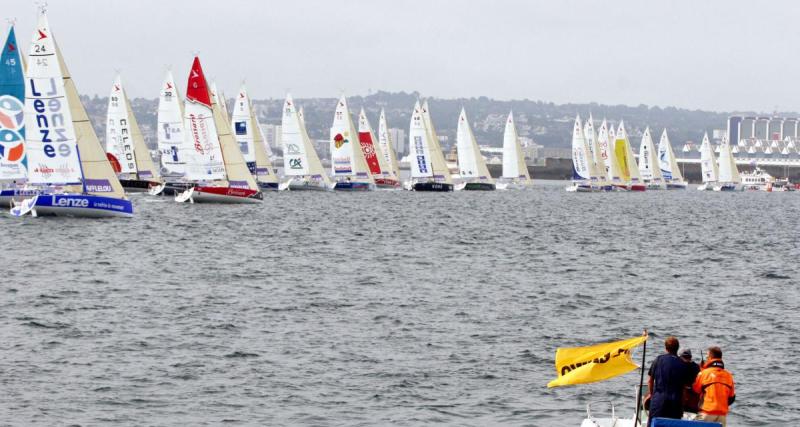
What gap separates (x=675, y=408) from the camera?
16062 mm

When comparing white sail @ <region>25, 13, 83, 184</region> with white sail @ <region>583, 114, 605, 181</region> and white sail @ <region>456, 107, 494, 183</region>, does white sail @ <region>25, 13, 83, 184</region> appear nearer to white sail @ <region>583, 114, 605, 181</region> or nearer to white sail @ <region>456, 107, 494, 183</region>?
white sail @ <region>456, 107, 494, 183</region>

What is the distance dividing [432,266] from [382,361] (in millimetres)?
18683

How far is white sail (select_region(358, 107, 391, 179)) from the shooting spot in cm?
10812

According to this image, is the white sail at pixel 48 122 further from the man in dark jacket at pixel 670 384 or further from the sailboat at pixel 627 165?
the sailboat at pixel 627 165

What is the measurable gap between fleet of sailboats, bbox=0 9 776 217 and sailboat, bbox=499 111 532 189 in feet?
0.37

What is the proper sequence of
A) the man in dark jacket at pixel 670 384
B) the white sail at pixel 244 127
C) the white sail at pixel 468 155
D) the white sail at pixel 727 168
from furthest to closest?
the white sail at pixel 727 168 → the white sail at pixel 468 155 → the white sail at pixel 244 127 → the man in dark jacket at pixel 670 384

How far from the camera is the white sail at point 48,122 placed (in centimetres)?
5162

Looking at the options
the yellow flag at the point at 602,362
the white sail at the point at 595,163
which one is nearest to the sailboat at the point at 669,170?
the white sail at the point at 595,163

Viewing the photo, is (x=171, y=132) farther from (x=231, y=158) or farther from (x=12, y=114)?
(x=12, y=114)

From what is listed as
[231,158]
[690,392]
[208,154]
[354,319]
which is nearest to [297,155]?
[231,158]

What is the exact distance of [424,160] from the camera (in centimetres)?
11100

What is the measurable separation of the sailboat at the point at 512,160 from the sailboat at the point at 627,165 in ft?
53.8

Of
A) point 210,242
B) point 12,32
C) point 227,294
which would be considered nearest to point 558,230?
point 210,242

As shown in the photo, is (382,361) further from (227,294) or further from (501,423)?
(227,294)
